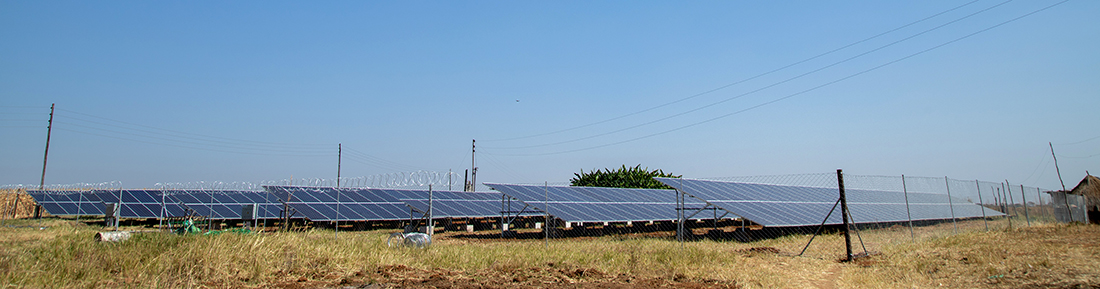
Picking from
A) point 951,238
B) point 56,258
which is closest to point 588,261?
point 56,258

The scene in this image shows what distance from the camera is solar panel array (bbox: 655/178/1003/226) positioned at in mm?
16891

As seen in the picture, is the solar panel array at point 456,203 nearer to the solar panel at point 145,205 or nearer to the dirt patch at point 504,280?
the solar panel at point 145,205

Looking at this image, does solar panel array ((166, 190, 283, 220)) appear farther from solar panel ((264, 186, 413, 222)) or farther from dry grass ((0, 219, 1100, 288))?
dry grass ((0, 219, 1100, 288))

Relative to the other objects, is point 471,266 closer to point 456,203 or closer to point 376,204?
point 456,203

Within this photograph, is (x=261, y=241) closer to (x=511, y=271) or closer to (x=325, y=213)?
(x=511, y=271)

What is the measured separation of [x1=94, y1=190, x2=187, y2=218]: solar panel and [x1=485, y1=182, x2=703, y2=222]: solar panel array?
52.7 feet

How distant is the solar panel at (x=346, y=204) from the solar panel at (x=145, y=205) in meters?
5.10

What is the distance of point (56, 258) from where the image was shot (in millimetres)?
6852

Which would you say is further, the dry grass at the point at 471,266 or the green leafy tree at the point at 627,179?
the green leafy tree at the point at 627,179

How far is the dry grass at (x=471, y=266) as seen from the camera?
22.4ft

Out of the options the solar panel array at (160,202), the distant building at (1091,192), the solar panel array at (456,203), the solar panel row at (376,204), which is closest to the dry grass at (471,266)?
the solar panel array at (456,203)

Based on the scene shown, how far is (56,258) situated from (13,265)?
0.64m

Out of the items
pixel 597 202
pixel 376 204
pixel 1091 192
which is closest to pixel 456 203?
pixel 376 204

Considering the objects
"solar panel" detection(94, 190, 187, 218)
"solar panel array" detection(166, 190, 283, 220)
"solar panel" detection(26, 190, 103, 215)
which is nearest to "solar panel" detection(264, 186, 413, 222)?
"solar panel array" detection(166, 190, 283, 220)
